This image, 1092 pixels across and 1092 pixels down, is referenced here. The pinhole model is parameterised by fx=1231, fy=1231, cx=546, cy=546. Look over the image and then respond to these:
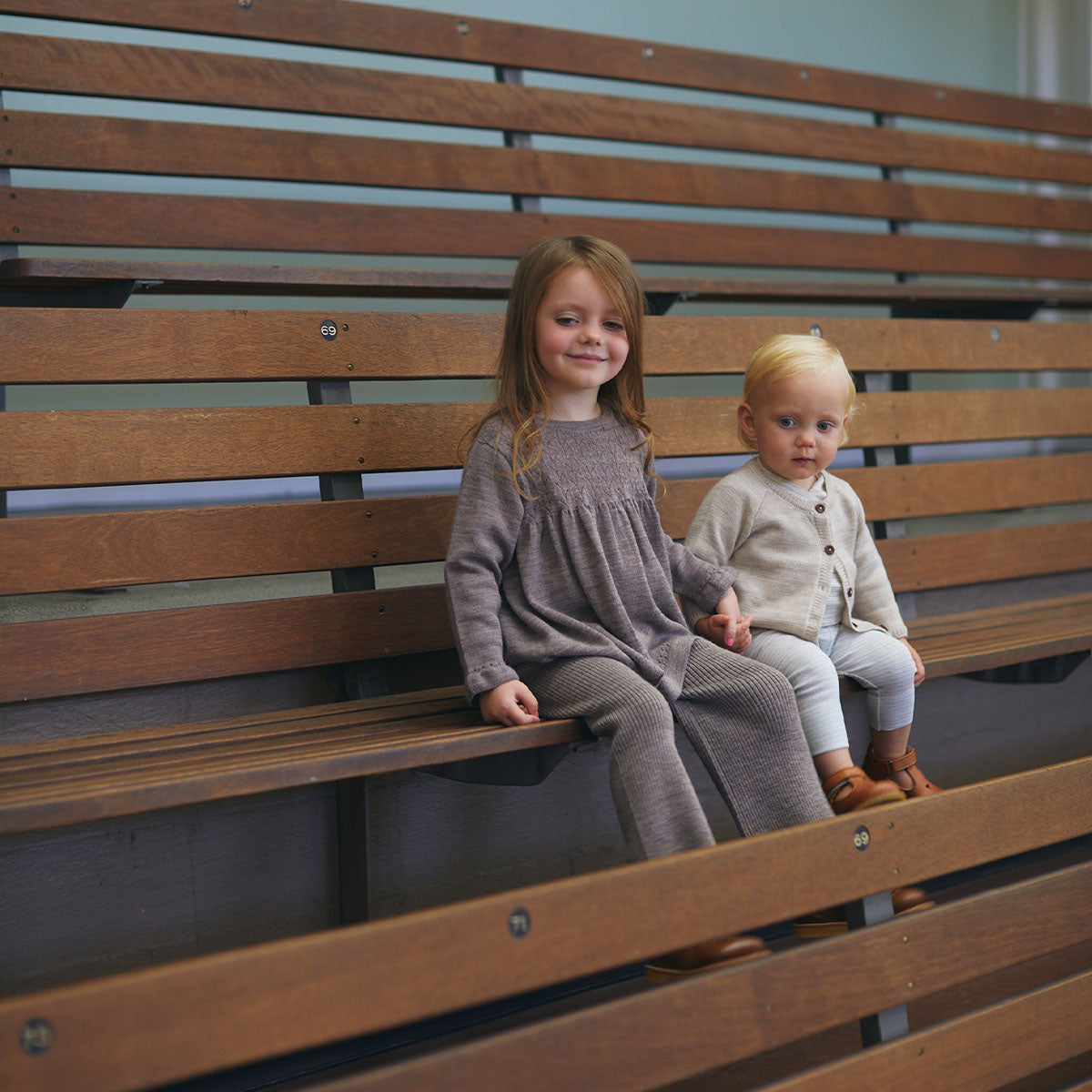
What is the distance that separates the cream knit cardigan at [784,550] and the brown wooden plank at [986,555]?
0.41 metres

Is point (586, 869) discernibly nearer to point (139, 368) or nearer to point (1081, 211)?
point (139, 368)

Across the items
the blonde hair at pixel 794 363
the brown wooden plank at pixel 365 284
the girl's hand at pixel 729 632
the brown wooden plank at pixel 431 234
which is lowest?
the girl's hand at pixel 729 632

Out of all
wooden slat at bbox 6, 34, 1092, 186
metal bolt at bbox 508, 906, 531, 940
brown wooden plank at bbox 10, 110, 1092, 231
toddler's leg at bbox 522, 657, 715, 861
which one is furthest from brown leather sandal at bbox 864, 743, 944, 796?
wooden slat at bbox 6, 34, 1092, 186

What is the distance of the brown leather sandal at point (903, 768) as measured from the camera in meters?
1.90

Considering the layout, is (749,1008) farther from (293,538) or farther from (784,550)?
(293,538)

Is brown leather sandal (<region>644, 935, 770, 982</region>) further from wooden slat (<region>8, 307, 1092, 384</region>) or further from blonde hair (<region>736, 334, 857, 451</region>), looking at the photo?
wooden slat (<region>8, 307, 1092, 384</region>)

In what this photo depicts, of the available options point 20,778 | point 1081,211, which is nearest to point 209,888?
point 20,778

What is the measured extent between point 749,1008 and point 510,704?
474mm

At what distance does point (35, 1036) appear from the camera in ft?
→ 3.09

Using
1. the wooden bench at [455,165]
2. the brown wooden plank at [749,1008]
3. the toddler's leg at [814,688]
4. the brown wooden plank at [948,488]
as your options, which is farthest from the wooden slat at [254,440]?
the brown wooden plank at [749,1008]

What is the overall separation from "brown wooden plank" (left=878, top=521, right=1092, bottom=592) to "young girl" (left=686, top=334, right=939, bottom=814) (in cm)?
41

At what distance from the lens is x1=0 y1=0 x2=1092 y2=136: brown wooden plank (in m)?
2.40

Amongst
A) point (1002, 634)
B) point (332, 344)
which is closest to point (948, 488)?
point (1002, 634)

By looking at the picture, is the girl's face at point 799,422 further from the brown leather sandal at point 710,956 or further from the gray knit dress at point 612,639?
the brown leather sandal at point 710,956
